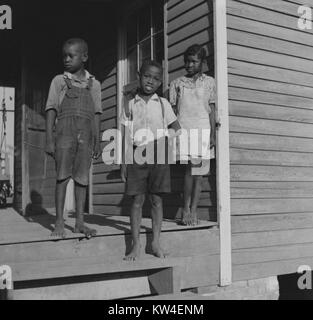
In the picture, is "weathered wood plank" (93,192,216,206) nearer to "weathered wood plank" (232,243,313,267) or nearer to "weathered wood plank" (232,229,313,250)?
"weathered wood plank" (232,229,313,250)

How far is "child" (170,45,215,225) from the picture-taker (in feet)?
12.8

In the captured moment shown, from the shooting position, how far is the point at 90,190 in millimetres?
6367

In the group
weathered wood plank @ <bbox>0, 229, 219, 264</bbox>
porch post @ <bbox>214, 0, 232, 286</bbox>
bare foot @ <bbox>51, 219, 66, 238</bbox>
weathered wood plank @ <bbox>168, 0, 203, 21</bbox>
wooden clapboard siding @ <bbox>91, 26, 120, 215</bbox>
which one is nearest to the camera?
weathered wood plank @ <bbox>0, 229, 219, 264</bbox>

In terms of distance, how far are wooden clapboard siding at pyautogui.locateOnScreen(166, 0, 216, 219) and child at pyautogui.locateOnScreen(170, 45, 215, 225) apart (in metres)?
0.19

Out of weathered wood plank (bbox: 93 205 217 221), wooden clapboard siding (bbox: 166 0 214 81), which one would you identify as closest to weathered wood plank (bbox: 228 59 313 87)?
wooden clapboard siding (bbox: 166 0 214 81)

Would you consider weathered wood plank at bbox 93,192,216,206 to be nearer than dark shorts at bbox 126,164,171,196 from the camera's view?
No

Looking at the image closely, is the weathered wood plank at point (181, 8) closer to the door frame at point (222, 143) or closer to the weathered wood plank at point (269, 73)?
the door frame at point (222, 143)

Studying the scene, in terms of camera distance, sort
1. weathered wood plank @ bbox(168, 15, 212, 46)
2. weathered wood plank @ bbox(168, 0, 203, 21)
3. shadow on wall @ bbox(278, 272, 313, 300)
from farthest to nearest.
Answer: shadow on wall @ bbox(278, 272, 313, 300)
weathered wood plank @ bbox(168, 0, 203, 21)
weathered wood plank @ bbox(168, 15, 212, 46)

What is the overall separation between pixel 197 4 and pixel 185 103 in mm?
1200

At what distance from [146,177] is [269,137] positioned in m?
1.77

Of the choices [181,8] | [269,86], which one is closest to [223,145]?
[269,86]

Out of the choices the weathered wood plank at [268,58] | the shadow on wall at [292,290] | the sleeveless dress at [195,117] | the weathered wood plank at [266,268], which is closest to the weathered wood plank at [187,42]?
the weathered wood plank at [268,58]

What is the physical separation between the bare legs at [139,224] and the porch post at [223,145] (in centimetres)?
82

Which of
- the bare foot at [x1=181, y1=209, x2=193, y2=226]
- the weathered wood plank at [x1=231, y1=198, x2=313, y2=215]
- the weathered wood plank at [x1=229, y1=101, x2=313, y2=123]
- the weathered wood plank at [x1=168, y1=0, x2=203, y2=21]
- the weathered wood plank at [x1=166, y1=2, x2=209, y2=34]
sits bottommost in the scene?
the bare foot at [x1=181, y1=209, x2=193, y2=226]
